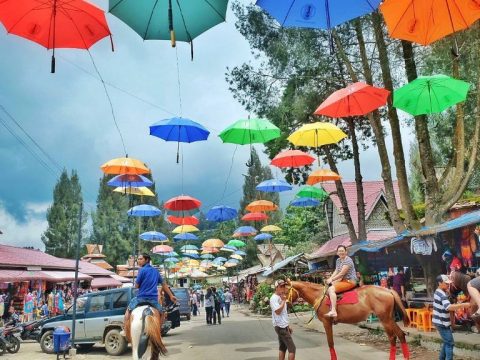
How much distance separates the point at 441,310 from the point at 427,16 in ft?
18.9

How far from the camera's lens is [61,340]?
1326 cm

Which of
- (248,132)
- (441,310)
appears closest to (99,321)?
(248,132)

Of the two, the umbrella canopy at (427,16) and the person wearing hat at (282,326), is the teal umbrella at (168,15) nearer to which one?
the umbrella canopy at (427,16)

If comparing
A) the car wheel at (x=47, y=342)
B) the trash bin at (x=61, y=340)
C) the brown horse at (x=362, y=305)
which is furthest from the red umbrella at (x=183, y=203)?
the brown horse at (x=362, y=305)

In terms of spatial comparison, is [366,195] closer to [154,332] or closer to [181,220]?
[181,220]

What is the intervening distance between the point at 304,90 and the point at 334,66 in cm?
170

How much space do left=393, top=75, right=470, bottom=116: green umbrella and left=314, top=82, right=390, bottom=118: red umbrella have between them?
560 millimetres

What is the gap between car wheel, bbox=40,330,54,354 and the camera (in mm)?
15070

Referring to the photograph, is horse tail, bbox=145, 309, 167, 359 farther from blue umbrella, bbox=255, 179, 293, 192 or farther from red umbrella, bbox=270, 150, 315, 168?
blue umbrella, bbox=255, 179, 293, 192

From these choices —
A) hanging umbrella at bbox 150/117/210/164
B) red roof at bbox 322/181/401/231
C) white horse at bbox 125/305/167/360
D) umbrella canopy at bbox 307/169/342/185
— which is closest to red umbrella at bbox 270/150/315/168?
umbrella canopy at bbox 307/169/342/185

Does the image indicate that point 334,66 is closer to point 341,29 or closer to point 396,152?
point 341,29

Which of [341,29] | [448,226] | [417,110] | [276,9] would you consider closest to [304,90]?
[341,29]

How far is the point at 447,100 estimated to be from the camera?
38.9 ft

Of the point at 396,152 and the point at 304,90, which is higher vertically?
the point at 304,90
